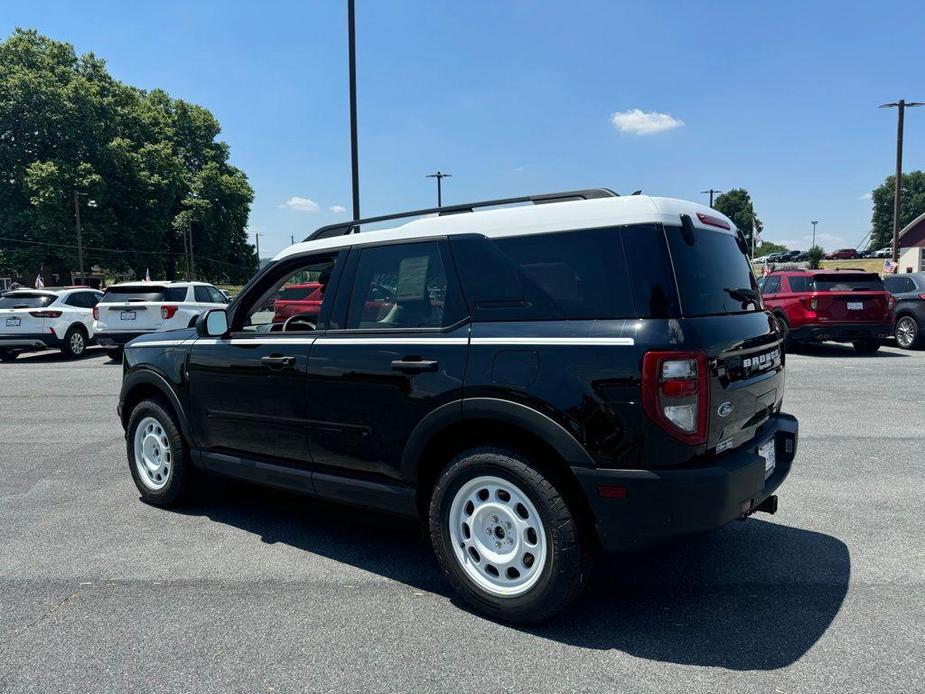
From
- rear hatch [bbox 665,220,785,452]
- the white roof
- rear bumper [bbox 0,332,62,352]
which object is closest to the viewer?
rear hatch [bbox 665,220,785,452]

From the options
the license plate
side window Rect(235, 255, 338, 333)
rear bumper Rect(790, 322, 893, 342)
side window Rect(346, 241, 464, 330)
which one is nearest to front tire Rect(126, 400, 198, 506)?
side window Rect(235, 255, 338, 333)

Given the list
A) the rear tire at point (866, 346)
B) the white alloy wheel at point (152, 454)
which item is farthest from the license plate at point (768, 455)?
the rear tire at point (866, 346)

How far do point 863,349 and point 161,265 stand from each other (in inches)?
1715

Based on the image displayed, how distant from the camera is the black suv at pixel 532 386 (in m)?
2.70

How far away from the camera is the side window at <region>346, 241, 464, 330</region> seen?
331 cm

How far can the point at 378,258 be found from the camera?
3.64 metres

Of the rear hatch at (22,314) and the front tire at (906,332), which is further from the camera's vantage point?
the rear hatch at (22,314)

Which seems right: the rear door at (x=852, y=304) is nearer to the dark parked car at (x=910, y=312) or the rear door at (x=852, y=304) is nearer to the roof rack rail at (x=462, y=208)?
the dark parked car at (x=910, y=312)

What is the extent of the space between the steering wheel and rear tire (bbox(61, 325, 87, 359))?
13.2 m

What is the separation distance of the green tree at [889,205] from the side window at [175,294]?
120591 mm

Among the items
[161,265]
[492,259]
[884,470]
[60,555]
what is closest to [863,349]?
[884,470]

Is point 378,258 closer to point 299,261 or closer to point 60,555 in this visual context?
point 299,261

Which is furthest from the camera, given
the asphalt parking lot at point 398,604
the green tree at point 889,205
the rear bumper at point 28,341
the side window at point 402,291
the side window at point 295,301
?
the green tree at point 889,205

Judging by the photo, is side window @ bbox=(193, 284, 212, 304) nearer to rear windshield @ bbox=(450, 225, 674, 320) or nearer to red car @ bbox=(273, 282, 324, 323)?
red car @ bbox=(273, 282, 324, 323)
